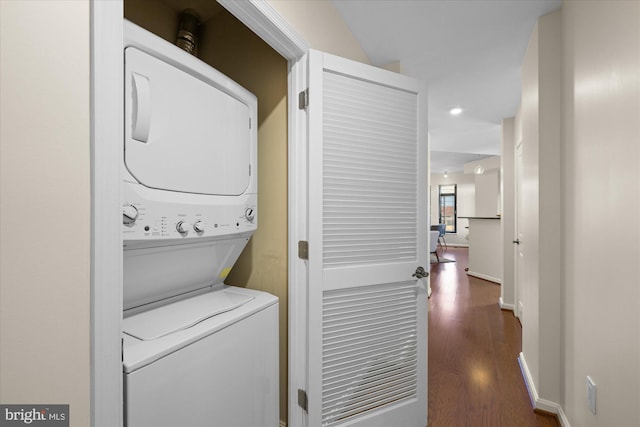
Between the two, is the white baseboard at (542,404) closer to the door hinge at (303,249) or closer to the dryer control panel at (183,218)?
the door hinge at (303,249)

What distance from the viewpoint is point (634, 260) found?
1.04 metres

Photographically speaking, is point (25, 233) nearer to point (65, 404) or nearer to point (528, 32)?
point (65, 404)

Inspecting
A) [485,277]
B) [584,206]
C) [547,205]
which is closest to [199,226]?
[584,206]

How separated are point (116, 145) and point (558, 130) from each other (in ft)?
7.51

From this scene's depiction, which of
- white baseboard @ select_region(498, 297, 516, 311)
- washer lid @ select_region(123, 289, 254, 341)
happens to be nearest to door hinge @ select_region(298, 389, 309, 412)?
washer lid @ select_region(123, 289, 254, 341)

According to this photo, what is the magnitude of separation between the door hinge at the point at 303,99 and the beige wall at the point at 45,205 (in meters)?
0.98

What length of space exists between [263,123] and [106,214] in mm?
1195

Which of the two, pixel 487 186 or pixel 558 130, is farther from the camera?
pixel 487 186

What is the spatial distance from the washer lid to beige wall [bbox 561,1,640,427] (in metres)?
1.51

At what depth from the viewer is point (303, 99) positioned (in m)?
1.48

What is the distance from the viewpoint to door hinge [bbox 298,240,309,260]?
4.79 feet

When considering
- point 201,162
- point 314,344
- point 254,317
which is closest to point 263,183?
point 201,162

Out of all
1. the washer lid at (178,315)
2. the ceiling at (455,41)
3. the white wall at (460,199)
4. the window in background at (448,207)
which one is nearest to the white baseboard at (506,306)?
the ceiling at (455,41)
